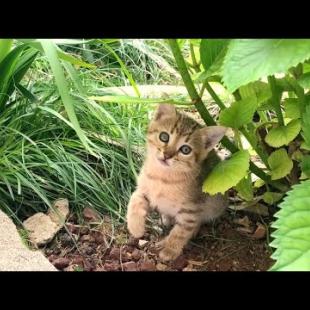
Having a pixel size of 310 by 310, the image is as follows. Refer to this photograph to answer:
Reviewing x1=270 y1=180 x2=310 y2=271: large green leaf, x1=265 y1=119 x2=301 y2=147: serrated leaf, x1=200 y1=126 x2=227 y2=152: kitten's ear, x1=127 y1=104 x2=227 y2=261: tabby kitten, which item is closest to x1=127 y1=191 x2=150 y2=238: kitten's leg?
x1=127 y1=104 x2=227 y2=261: tabby kitten

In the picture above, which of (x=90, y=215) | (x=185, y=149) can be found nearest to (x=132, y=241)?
Answer: (x=90, y=215)

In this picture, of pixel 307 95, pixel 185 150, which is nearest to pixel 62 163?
pixel 185 150

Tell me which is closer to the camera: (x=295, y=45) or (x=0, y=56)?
(x=295, y=45)

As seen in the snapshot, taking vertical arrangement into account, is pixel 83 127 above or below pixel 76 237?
above

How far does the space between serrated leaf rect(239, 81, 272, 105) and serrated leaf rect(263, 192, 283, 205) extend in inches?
9.3

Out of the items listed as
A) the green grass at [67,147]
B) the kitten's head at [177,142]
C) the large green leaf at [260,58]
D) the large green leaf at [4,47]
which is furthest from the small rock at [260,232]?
the large green leaf at [4,47]

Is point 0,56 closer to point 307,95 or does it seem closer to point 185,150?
point 185,150

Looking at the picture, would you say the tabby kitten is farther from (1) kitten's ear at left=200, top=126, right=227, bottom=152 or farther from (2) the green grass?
(2) the green grass

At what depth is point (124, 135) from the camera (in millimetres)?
1643

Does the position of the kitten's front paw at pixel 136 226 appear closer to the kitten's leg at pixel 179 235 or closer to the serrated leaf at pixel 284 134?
the kitten's leg at pixel 179 235

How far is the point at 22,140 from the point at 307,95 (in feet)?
2.31

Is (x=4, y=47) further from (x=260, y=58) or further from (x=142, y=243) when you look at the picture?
(x=260, y=58)

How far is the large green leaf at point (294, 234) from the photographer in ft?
2.81

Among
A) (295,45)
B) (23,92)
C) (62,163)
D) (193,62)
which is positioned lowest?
(62,163)
